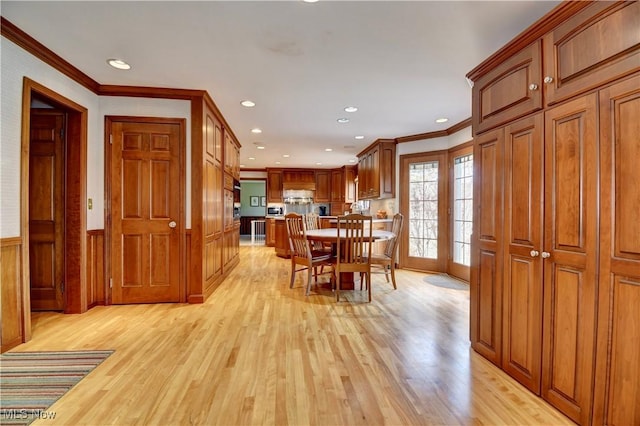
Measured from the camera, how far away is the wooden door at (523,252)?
5.92 ft

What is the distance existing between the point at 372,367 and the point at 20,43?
356 cm

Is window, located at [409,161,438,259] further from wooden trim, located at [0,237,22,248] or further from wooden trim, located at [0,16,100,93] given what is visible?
wooden trim, located at [0,237,22,248]

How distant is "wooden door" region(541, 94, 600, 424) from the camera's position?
59.4 inches

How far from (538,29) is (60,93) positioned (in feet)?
12.5

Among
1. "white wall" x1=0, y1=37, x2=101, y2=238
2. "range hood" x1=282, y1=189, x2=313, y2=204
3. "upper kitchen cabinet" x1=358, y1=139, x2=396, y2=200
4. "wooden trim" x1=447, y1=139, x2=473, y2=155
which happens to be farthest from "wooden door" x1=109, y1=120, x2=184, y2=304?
"range hood" x1=282, y1=189, x2=313, y2=204

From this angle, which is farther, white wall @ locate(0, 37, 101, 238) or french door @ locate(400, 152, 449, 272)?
french door @ locate(400, 152, 449, 272)

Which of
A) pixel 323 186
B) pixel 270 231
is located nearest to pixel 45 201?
pixel 270 231

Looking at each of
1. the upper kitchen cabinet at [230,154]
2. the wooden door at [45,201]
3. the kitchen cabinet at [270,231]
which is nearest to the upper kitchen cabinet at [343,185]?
the kitchen cabinet at [270,231]

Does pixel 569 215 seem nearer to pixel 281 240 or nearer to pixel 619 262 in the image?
pixel 619 262

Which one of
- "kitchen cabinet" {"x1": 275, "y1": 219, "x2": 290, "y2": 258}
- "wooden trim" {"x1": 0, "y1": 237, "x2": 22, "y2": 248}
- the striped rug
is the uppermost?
"wooden trim" {"x1": 0, "y1": 237, "x2": 22, "y2": 248}

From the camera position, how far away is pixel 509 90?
204 centimetres

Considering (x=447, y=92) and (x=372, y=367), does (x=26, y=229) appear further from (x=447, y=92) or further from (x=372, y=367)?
(x=447, y=92)

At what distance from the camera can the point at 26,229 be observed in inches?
95.1

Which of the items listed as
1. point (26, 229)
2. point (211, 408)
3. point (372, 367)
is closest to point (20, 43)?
point (26, 229)
